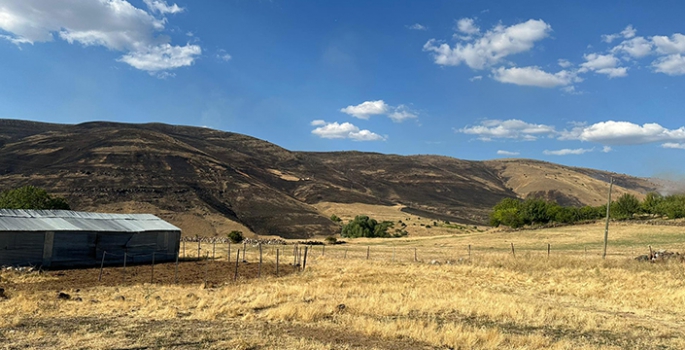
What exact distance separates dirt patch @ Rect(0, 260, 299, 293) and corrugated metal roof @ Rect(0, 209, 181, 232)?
4.95 metres

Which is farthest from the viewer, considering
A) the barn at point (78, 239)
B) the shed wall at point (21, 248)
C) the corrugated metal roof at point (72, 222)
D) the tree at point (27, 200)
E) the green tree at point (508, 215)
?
the green tree at point (508, 215)

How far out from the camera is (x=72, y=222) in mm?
39469

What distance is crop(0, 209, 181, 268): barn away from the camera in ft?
111

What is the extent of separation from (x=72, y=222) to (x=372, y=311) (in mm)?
31357

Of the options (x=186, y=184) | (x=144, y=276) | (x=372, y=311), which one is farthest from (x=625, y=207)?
(x=144, y=276)

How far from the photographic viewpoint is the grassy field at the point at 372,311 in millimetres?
13898

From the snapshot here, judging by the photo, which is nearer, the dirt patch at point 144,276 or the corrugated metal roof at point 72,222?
the dirt patch at point 144,276

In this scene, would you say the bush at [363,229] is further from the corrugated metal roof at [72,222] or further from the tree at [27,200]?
the tree at [27,200]

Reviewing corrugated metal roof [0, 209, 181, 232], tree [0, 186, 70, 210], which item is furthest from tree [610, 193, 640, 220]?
tree [0, 186, 70, 210]

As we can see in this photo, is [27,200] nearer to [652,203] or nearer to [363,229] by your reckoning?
[363,229]

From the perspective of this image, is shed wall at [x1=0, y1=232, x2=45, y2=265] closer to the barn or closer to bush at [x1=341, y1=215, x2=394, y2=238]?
the barn

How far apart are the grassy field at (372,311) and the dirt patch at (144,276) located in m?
0.53

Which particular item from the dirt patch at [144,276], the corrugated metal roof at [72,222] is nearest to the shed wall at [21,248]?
the corrugated metal roof at [72,222]

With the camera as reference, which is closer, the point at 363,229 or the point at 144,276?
the point at 144,276
